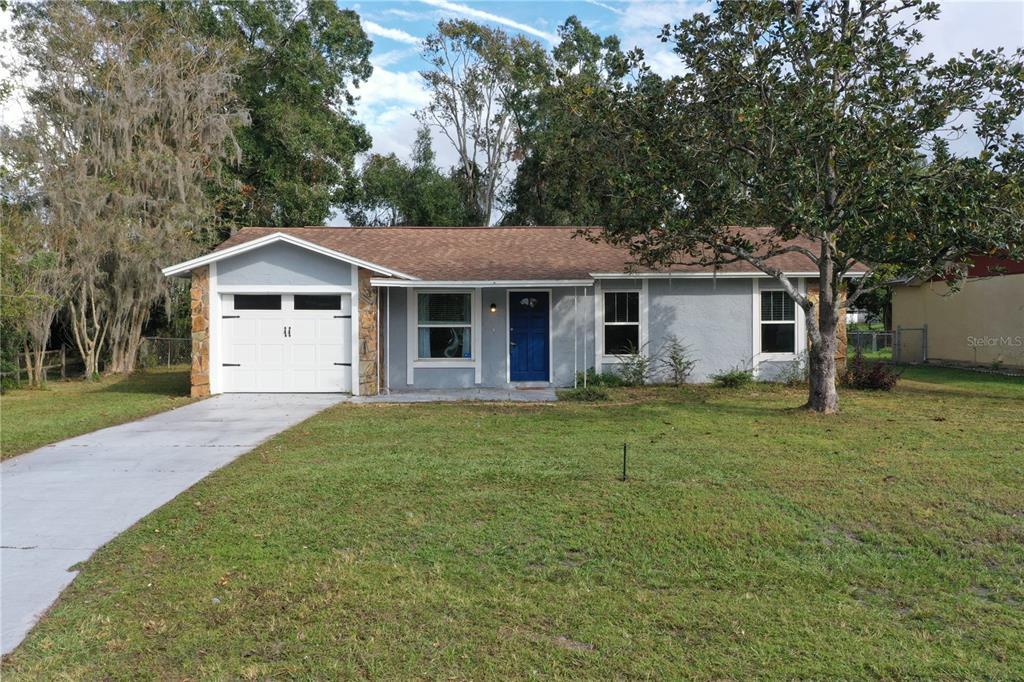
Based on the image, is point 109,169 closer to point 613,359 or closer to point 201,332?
point 201,332

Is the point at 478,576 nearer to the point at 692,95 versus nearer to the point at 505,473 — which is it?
the point at 505,473

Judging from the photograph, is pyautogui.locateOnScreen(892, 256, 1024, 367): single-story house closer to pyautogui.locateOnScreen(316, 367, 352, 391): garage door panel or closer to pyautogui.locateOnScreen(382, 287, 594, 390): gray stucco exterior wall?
pyautogui.locateOnScreen(382, 287, 594, 390): gray stucco exterior wall

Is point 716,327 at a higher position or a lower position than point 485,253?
lower

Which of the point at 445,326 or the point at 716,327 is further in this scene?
the point at 716,327

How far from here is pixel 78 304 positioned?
1825 cm

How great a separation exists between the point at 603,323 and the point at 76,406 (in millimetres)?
10037

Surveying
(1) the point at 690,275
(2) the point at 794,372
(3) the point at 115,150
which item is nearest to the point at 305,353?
(1) the point at 690,275

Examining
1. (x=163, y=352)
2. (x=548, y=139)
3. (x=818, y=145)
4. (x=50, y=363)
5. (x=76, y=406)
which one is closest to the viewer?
(x=818, y=145)

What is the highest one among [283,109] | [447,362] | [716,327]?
[283,109]

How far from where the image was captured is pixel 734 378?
14062 millimetres

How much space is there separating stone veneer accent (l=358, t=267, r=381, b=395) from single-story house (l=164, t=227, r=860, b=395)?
0.08 ft

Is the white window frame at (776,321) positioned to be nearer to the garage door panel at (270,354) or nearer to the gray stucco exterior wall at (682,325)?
the gray stucco exterior wall at (682,325)

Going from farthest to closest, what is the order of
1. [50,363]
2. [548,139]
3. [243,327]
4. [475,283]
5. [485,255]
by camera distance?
[548,139]
[50,363]
[485,255]
[243,327]
[475,283]

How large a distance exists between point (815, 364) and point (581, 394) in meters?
3.95
